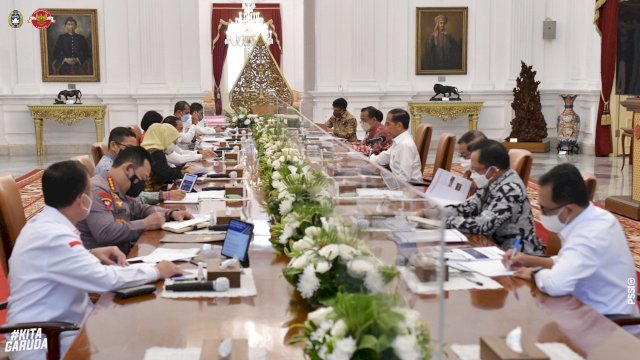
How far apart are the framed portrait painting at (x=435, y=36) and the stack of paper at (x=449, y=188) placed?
38.4 feet

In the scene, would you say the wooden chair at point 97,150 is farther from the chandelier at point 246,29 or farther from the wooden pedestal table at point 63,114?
the chandelier at point 246,29

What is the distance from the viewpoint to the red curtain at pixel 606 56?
14984mm

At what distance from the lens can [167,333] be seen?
2.73m

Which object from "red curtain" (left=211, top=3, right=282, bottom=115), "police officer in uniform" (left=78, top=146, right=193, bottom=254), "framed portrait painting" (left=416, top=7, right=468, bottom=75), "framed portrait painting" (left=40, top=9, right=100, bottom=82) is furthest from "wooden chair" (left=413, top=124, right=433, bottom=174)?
"red curtain" (left=211, top=3, right=282, bottom=115)

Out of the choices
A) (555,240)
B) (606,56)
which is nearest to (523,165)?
(555,240)

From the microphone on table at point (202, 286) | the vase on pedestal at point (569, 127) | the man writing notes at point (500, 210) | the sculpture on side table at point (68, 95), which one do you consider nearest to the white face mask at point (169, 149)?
the man writing notes at point (500, 210)

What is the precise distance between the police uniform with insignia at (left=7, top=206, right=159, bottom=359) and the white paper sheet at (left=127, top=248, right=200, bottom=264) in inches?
18.9

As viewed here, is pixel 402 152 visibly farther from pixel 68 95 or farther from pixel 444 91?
pixel 68 95

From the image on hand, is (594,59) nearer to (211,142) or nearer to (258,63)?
(258,63)

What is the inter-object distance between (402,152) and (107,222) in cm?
405

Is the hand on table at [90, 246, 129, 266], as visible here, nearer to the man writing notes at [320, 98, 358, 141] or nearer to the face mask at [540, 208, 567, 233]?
the face mask at [540, 208, 567, 233]

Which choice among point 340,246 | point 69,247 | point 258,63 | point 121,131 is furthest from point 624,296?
point 258,63

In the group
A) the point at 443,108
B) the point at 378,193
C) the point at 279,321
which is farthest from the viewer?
the point at 443,108

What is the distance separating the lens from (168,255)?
3.87 m
